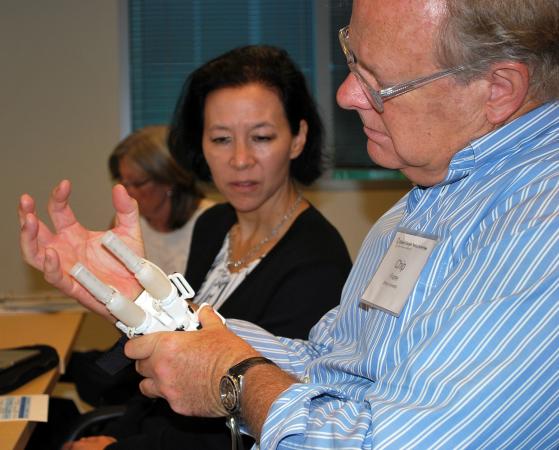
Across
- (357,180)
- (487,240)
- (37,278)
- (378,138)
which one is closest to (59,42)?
(37,278)

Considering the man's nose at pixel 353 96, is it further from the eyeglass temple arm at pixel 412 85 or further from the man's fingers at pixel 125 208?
the man's fingers at pixel 125 208

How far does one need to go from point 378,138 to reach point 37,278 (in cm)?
434

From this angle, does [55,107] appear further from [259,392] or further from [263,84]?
[259,392]

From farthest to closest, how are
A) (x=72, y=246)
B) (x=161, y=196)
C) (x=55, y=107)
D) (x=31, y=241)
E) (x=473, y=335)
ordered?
1. (x=55, y=107)
2. (x=161, y=196)
3. (x=72, y=246)
4. (x=31, y=241)
5. (x=473, y=335)

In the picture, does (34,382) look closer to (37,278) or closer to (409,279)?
(409,279)

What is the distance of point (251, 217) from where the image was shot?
249 centimetres

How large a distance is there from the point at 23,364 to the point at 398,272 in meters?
1.58

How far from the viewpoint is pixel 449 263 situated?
1.25 m

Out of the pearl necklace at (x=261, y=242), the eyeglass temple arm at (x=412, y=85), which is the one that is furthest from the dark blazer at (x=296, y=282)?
the eyeglass temple arm at (x=412, y=85)

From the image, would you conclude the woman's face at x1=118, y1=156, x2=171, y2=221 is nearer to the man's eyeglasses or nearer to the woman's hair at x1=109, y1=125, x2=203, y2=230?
the woman's hair at x1=109, y1=125, x2=203, y2=230

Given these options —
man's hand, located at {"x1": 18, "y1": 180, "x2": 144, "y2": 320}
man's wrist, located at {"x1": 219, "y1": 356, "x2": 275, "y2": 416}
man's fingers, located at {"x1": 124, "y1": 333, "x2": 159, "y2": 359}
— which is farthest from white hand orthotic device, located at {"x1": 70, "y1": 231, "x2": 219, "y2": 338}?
man's hand, located at {"x1": 18, "y1": 180, "x2": 144, "y2": 320}

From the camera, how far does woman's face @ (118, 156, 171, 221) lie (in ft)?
12.6

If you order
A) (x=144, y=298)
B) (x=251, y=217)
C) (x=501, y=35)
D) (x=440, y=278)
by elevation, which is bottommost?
(x=251, y=217)

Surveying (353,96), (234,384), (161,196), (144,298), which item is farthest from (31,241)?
(161,196)
